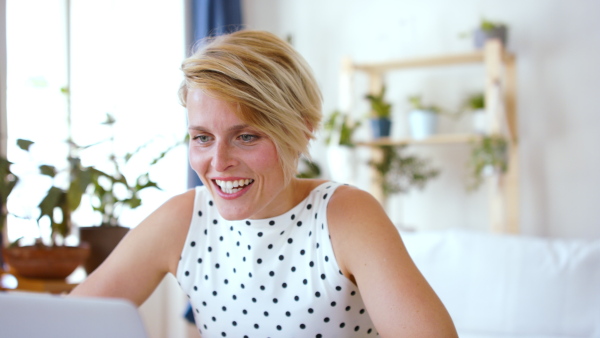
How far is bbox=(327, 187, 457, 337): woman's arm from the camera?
99 centimetres

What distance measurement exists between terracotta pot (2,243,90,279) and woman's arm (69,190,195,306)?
0.48 meters

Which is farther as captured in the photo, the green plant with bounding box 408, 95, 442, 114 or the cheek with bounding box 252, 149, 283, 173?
the green plant with bounding box 408, 95, 442, 114

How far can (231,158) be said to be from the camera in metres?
1.09

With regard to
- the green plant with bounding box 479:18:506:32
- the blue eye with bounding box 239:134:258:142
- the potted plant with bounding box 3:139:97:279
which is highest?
the green plant with bounding box 479:18:506:32

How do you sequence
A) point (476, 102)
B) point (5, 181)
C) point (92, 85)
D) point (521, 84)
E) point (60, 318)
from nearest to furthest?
point (60, 318) < point (5, 181) < point (92, 85) < point (476, 102) < point (521, 84)

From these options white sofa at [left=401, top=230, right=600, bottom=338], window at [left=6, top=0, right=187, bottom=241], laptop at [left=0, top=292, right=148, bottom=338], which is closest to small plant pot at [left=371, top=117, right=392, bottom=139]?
window at [left=6, top=0, right=187, bottom=241]

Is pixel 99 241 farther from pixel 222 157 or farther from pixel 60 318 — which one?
pixel 60 318

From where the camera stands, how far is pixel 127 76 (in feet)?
9.97

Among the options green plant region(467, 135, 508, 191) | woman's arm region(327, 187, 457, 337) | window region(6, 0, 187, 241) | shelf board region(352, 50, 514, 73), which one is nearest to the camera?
woman's arm region(327, 187, 457, 337)

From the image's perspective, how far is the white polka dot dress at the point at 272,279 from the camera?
120cm

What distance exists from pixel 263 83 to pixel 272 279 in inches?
15.6

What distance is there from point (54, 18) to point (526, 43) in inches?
92.5

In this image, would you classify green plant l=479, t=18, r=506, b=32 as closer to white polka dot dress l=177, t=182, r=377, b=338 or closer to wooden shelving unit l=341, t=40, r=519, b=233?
wooden shelving unit l=341, t=40, r=519, b=233

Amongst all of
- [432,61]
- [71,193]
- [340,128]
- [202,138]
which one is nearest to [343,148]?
[340,128]
